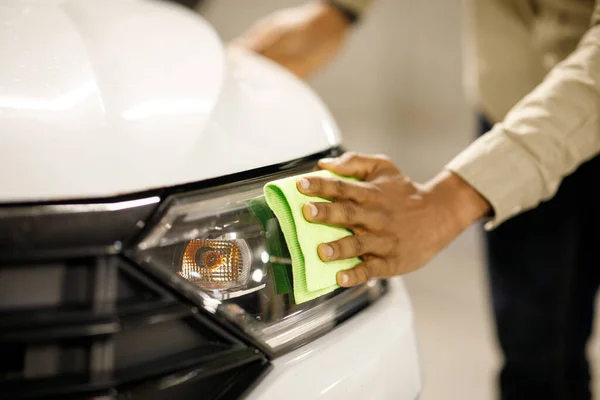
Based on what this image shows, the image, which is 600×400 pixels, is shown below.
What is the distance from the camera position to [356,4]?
161cm

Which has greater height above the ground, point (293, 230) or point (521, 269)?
point (293, 230)

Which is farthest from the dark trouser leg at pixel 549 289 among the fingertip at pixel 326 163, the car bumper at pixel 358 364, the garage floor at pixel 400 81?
the garage floor at pixel 400 81

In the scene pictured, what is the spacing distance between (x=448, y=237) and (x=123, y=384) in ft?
1.67

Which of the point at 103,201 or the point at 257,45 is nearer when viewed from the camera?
the point at 103,201

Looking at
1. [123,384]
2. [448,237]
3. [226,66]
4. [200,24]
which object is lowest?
[123,384]

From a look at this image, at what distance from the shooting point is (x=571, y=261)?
4.05ft

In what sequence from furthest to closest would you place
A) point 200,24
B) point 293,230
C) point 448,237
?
point 200,24, point 448,237, point 293,230

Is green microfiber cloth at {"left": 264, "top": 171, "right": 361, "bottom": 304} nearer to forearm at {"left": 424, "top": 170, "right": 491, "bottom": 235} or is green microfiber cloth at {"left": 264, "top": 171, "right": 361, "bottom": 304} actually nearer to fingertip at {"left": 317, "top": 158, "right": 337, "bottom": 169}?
fingertip at {"left": 317, "top": 158, "right": 337, "bottom": 169}

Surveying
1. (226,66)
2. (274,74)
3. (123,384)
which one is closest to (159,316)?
(123,384)

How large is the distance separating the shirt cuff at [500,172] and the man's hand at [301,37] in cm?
77

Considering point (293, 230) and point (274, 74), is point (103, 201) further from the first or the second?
point (274, 74)

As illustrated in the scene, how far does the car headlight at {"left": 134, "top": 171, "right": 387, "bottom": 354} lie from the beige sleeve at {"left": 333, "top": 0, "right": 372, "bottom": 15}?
1.01 meters

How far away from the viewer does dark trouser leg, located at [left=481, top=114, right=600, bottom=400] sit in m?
1.22

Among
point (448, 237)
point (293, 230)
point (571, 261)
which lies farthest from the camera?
point (571, 261)
